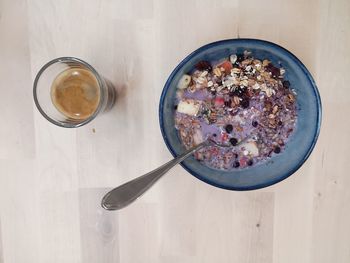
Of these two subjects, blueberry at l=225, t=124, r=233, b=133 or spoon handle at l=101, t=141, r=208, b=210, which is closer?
spoon handle at l=101, t=141, r=208, b=210

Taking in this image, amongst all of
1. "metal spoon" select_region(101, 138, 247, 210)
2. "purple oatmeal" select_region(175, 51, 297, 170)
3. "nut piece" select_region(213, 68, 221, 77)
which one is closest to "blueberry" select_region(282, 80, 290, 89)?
"purple oatmeal" select_region(175, 51, 297, 170)

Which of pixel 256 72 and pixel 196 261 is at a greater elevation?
pixel 256 72

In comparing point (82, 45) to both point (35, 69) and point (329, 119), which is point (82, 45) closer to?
point (35, 69)

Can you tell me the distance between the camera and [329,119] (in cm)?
76

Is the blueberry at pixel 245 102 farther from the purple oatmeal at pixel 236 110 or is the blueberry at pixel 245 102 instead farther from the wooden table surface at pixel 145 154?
the wooden table surface at pixel 145 154

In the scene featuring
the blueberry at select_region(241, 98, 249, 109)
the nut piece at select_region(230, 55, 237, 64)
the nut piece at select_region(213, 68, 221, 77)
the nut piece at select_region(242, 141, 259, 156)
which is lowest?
the nut piece at select_region(242, 141, 259, 156)

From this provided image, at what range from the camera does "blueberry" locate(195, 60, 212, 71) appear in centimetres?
73

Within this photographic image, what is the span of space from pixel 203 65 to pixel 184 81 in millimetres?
45

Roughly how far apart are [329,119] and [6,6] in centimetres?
64

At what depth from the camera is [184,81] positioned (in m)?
0.74

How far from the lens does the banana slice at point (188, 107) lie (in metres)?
0.74

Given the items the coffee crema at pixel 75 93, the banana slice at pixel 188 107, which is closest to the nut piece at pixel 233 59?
the banana slice at pixel 188 107

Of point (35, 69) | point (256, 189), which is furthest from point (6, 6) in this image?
point (256, 189)

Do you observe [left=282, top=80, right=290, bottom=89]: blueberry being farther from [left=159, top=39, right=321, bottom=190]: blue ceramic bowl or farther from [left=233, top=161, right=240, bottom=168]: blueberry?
[left=233, top=161, right=240, bottom=168]: blueberry
